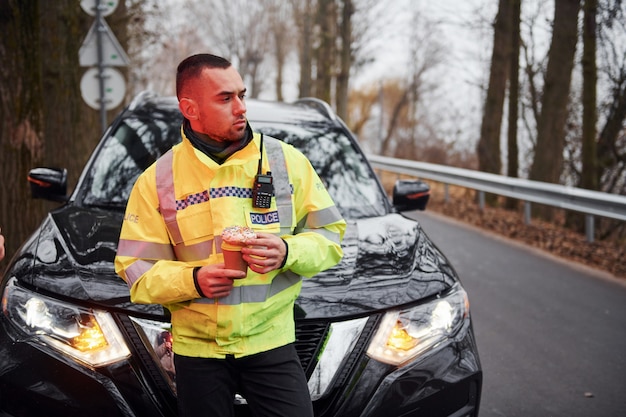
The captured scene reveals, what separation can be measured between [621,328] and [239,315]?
15.9 feet

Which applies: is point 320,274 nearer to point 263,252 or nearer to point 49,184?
Answer: point 263,252

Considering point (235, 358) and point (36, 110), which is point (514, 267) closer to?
point (36, 110)

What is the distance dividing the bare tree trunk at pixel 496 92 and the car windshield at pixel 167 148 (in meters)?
11.8

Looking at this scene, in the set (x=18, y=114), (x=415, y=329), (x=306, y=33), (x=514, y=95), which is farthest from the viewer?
(x=306, y=33)

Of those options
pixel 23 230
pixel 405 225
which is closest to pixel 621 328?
pixel 405 225

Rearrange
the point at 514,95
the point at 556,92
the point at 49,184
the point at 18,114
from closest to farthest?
the point at 49,184
the point at 18,114
the point at 556,92
the point at 514,95

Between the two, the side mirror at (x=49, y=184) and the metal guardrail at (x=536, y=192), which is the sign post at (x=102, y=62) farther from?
the side mirror at (x=49, y=184)

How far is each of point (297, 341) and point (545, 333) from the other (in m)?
3.65

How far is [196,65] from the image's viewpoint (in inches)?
88.0

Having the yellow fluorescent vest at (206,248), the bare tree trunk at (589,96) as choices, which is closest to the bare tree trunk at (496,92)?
the bare tree trunk at (589,96)

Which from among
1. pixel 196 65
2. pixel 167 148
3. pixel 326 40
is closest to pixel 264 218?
pixel 196 65

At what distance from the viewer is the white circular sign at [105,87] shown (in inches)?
387

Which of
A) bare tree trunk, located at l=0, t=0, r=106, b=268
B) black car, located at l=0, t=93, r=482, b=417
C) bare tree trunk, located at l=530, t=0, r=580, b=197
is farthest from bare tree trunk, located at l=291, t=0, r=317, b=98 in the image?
black car, located at l=0, t=93, r=482, b=417

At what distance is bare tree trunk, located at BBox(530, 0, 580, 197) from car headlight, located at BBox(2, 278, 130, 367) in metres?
11.6
